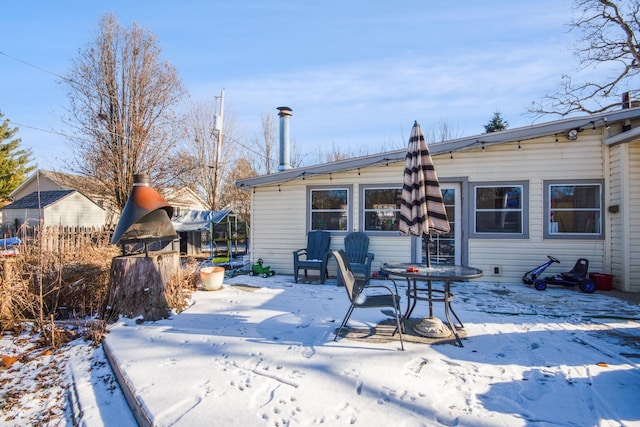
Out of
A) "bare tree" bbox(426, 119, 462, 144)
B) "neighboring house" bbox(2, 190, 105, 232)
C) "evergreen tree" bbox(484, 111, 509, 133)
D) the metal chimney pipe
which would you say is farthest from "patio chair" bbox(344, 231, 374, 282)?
"neighboring house" bbox(2, 190, 105, 232)

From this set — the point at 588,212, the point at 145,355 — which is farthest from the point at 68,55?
the point at 588,212

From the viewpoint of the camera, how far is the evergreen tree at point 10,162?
21.8m

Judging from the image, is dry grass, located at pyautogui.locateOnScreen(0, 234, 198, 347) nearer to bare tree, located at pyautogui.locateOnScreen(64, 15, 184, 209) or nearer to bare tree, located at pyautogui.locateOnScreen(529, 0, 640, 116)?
bare tree, located at pyautogui.locateOnScreen(64, 15, 184, 209)

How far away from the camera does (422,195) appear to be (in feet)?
11.8

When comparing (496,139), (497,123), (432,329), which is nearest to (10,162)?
(496,139)

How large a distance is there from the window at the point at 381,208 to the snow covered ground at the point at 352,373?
2.95m

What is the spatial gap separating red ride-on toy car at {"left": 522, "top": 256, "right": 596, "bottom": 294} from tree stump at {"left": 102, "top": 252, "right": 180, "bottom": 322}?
6062 millimetres

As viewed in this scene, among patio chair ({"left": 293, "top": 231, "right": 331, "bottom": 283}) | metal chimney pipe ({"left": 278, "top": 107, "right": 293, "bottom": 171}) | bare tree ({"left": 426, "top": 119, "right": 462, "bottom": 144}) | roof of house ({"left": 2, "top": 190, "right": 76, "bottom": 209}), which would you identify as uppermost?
bare tree ({"left": 426, "top": 119, "right": 462, "bottom": 144})

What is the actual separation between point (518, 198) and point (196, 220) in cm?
1056

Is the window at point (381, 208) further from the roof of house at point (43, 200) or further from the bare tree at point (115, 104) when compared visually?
the roof of house at point (43, 200)

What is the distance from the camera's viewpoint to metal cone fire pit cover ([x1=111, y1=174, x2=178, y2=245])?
4.18 m

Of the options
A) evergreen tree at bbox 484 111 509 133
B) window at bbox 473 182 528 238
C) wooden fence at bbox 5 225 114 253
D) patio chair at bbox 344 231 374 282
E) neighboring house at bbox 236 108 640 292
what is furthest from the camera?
evergreen tree at bbox 484 111 509 133

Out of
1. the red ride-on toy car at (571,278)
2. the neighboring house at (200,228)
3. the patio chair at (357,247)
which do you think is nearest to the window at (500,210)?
the red ride-on toy car at (571,278)

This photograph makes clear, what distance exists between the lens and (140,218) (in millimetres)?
4281
